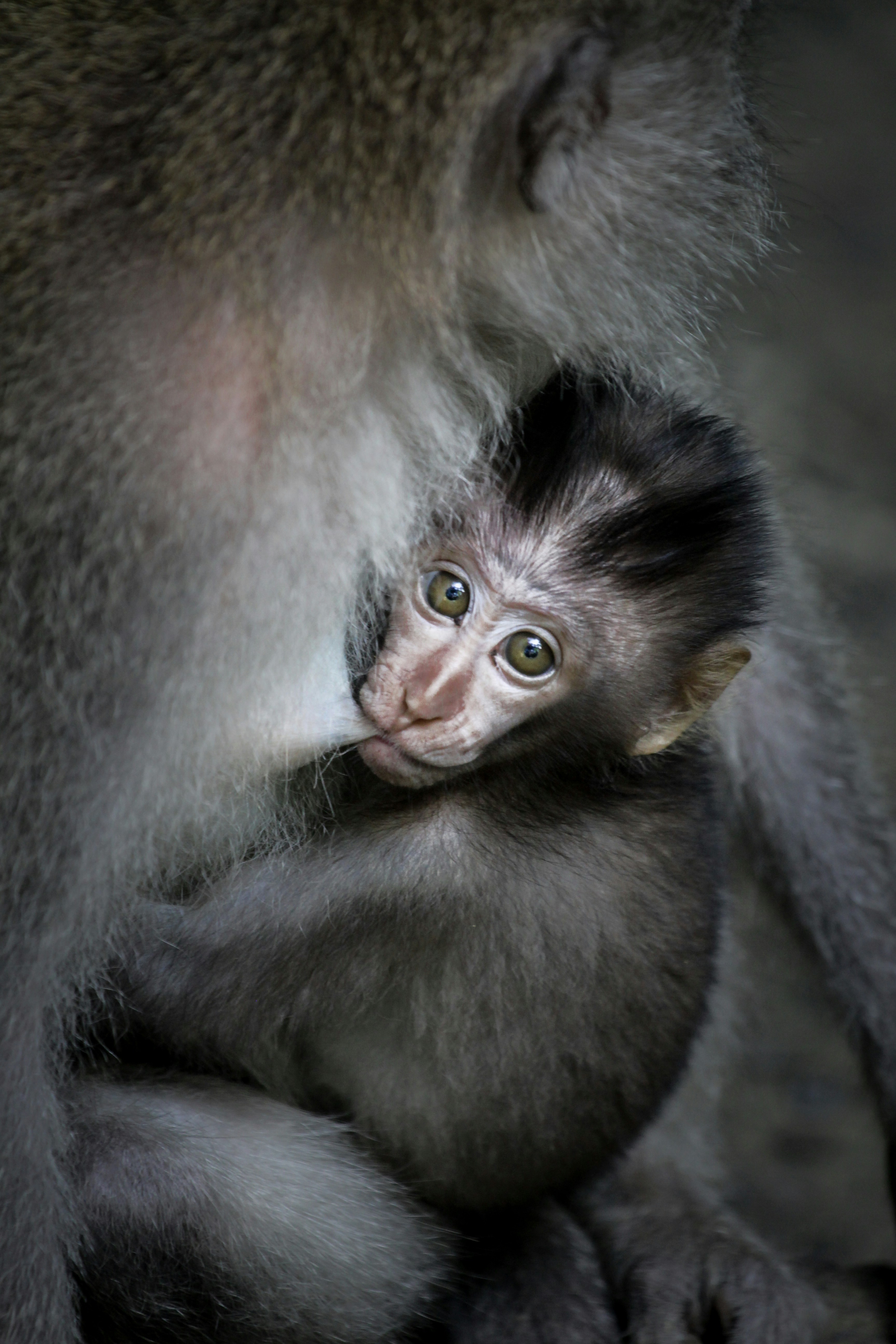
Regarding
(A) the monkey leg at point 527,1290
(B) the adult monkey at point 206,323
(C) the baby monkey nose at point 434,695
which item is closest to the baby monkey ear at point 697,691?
(C) the baby monkey nose at point 434,695

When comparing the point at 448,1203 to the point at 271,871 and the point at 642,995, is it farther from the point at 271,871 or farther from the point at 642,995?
the point at 271,871

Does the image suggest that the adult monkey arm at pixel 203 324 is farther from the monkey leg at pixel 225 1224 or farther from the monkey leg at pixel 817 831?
the monkey leg at pixel 817 831

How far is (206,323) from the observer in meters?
1.74

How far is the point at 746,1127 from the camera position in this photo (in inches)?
167

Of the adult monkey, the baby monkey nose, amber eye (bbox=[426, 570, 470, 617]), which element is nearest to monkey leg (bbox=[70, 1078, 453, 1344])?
the adult monkey

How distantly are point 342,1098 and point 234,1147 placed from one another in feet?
0.88

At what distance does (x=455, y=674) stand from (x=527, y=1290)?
3.32 ft

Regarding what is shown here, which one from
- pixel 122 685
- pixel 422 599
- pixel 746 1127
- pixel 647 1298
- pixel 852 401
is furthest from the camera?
pixel 852 401

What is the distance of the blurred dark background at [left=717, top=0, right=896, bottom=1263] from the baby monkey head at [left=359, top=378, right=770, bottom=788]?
49cm

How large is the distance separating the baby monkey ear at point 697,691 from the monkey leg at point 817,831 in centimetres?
79

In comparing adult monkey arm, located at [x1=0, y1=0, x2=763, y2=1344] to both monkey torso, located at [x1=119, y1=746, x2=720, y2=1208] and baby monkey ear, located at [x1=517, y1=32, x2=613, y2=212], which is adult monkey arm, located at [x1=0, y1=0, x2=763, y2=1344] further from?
monkey torso, located at [x1=119, y1=746, x2=720, y2=1208]

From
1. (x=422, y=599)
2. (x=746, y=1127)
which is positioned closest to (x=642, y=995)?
(x=422, y=599)

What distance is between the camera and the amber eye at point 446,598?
2.05 meters

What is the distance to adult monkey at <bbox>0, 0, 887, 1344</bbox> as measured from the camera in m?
1.73
